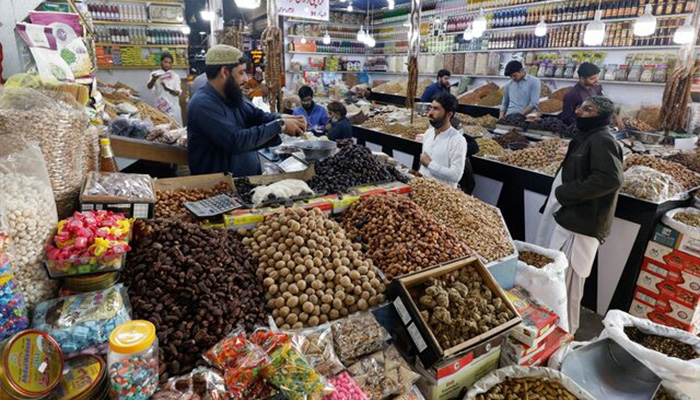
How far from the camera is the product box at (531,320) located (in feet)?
5.97

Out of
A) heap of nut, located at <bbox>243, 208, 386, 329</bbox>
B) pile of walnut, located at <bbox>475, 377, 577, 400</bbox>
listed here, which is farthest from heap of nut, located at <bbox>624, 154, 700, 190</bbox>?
heap of nut, located at <bbox>243, 208, 386, 329</bbox>

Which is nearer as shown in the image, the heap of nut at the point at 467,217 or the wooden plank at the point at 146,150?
the heap of nut at the point at 467,217

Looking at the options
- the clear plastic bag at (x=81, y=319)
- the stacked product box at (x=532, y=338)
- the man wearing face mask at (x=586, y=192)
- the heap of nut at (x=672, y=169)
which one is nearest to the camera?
the clear plastic bag at (x=81, y=319)

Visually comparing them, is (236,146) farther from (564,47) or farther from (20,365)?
(564,47)

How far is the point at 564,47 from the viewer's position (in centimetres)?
698

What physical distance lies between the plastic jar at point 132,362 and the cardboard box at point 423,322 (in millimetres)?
904

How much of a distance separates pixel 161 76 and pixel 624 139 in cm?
765

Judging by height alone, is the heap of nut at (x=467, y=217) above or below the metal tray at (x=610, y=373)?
above

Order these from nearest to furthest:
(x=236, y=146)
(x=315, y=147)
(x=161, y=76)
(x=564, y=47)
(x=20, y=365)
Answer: (x=20, y=365)
(x=236, y=146)
(x=315, y=147)
(x=564, y=47)
(x=161, y=76)

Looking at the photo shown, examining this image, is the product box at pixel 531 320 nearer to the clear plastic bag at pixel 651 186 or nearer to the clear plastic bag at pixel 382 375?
the clear plastic bag at pixel 382 375

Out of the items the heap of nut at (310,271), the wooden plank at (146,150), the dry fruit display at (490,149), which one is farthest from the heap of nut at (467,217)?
the wooden plank at (146,150)

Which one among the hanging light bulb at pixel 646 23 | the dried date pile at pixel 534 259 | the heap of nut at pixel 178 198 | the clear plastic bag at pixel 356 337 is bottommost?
the dried date pile at pixel 534 259

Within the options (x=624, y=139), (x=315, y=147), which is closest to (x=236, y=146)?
(x=315, y=147)

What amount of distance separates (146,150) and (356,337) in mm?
2824
